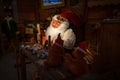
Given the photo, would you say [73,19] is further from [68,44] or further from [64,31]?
[68,44]

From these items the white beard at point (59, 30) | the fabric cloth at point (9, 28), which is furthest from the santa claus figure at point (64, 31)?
the fabric cloth at point (9, 28)

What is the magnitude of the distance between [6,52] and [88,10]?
3.09 metres

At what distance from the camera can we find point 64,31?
2.58 meters

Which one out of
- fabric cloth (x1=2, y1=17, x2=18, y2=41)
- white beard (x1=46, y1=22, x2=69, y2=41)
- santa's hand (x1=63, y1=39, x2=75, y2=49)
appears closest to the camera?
santa's hand (x1=63, y1=39, x2=75, y2=49)

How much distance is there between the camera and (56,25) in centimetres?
264

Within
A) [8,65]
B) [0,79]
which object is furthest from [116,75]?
[8,65]

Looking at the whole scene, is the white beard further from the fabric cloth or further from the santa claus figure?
the fabric cloth

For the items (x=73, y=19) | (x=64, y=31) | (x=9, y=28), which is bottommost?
(x=9, y=28)

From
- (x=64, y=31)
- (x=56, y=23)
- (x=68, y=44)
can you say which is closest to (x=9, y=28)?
(x=56, y=23)

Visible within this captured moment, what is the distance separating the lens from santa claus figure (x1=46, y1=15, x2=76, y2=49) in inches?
95.9

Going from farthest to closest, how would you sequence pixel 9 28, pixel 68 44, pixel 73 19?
pixel 9 28
pixel 73 19
pixel 68 44

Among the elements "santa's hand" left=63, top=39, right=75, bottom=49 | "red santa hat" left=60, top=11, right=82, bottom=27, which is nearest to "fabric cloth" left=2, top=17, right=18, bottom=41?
"red santa hat" left=60, top=11, right=82, bottom=27

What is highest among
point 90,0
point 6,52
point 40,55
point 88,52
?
point 90,0

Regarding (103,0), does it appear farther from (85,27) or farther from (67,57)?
(67,57)
